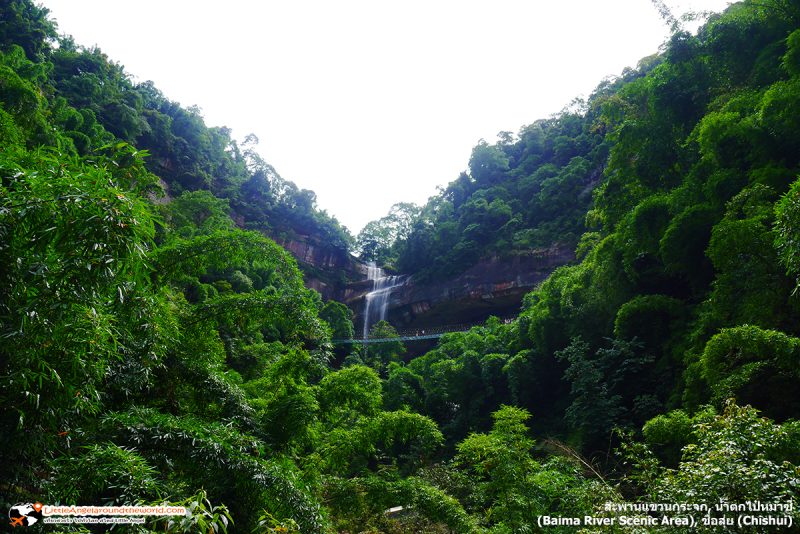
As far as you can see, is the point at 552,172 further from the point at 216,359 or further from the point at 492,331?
the point at 216,359

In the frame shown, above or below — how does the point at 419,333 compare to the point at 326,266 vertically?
below

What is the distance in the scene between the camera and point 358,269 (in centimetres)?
3212

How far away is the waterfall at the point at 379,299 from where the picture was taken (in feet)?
87.2

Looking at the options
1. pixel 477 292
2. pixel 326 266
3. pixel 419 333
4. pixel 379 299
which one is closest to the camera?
pixel 477 292

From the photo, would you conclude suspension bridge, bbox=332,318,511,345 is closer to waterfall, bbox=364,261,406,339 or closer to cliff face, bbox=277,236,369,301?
waterfall, bbox=364,261,406,339

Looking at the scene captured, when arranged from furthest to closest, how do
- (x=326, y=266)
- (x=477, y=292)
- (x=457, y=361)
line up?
(x=326, y=266), (x=477, y=292), (x=457, y=361)

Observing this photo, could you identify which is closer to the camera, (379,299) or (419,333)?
(419,333)

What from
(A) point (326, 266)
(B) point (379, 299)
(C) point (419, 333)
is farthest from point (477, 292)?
(A) point (326, 266)

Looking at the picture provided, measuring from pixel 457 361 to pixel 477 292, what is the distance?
29.9ft

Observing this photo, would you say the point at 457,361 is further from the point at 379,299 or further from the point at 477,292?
the point at 379,299

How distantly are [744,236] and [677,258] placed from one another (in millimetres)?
2166

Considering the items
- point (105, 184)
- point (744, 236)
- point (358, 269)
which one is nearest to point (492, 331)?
point (744, 236)

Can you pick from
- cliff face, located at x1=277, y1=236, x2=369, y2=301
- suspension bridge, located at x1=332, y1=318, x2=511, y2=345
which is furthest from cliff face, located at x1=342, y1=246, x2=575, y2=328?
cliff face, located at x1=277, y1=236, x2=369, y2=301

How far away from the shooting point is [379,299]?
27.2m
